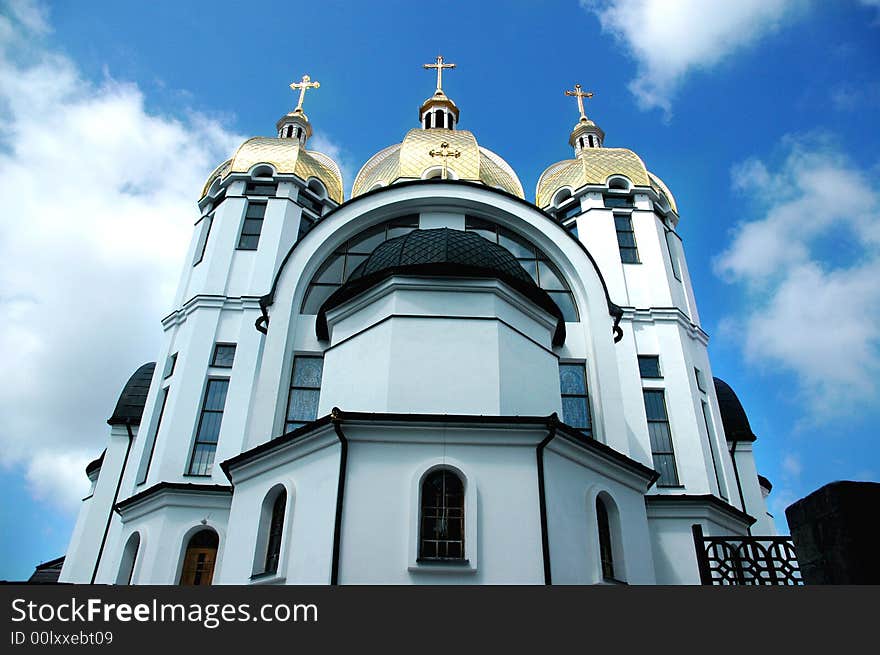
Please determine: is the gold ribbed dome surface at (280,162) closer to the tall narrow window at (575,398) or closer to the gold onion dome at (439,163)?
the gold onion dome at (439,163)

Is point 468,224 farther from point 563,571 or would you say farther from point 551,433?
point 563,571

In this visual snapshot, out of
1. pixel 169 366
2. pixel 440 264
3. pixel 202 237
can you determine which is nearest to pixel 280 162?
pixel 202 237

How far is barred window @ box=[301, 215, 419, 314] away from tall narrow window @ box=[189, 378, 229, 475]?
3426mm

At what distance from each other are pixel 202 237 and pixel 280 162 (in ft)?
11.9

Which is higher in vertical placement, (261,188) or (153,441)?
(261,188)

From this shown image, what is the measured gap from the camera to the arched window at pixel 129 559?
A: 14.6m

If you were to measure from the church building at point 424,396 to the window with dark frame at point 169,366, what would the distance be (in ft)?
0.34

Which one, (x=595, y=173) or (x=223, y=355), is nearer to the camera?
(x=223, y=355)

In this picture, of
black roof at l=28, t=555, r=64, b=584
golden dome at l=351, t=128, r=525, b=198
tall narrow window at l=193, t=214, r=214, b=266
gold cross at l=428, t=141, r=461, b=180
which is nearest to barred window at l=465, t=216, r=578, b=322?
gold cross at l=428, t=141, r=461, b=180

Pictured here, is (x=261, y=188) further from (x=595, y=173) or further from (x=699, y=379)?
(x=699, y=379)

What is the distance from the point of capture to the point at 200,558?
14445 millimetres

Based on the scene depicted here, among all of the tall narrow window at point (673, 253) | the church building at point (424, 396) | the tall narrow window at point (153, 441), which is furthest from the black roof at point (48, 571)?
the tall narrow window at point (673, 253)

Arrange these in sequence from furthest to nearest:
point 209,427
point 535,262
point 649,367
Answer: point 649,367
point 535,262
point 209,427
